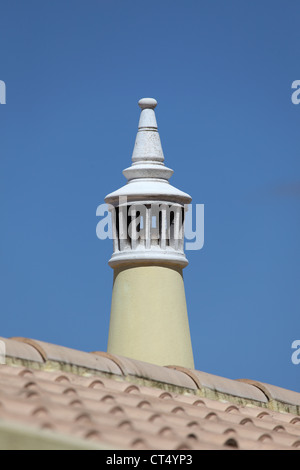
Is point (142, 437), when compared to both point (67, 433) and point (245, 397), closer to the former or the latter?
point (67, 433)

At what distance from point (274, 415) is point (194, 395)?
2.95ft

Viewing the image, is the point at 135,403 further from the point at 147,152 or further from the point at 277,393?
the point at 147,152

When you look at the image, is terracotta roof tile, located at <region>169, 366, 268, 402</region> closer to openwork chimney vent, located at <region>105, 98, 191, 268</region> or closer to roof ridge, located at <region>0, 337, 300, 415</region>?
roof ridge, located at <region>0, 337, 300, 415</region>

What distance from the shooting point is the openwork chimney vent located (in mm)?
21656

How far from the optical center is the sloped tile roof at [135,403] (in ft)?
25.9

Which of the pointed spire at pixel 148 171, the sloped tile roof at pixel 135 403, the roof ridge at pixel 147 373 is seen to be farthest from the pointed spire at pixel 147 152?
the sloped tile roof at pixel 135 403

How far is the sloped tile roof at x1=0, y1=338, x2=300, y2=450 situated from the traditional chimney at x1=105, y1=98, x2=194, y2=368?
705cm

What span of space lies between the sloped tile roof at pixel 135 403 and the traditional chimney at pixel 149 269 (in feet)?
23.1

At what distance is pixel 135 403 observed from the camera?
10.1 m

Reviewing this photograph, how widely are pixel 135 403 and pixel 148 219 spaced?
1168 centimetres

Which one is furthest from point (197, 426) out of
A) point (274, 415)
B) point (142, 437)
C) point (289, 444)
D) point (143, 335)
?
point (143, 335)

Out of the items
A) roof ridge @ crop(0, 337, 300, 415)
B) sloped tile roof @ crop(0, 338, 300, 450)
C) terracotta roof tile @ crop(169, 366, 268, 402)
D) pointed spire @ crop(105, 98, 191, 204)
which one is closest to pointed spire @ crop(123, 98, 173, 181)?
pointed spire @ crop(105, 98, 191, 204)
